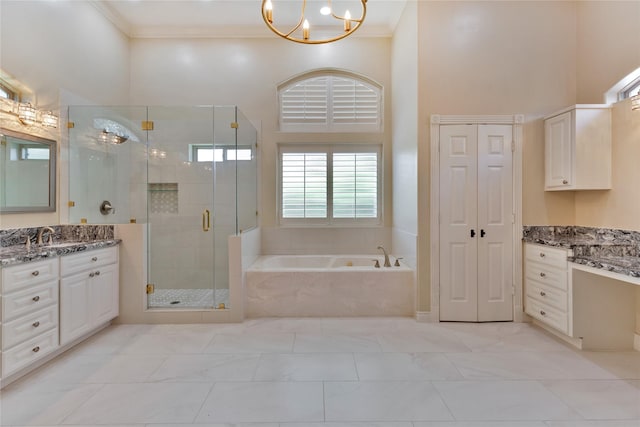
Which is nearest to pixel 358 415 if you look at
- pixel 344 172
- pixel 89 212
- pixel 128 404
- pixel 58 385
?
pixel 128 404

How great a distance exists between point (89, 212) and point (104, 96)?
4.96ft

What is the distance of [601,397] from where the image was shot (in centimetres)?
182

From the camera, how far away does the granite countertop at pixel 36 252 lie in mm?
1918

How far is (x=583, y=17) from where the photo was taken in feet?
9.64

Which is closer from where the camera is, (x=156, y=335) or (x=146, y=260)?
(x=156, y=335)

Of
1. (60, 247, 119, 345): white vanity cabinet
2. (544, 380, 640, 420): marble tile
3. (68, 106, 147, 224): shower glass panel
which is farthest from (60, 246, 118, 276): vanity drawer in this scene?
(544, 380, 640, 420): marble tile

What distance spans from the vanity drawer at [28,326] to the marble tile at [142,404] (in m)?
0.67

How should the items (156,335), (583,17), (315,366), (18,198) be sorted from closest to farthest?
(315,366) → (18,198) → (156,335) → (583,17)

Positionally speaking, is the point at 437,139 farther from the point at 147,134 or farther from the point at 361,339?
the point at 147,134

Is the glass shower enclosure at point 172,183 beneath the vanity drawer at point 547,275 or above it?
Answer: above

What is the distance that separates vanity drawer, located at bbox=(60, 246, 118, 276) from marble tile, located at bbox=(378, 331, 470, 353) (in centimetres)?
264

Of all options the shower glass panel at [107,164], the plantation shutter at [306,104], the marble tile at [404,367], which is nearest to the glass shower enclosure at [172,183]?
the shower glass panel at [107,164]

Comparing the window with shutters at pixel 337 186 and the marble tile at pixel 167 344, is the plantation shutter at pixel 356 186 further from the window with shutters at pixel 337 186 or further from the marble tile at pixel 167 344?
the marble tile at pixel 167 344

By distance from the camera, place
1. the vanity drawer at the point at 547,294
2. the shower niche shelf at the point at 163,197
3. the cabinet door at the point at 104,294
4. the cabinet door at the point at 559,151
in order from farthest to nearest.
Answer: the shower niche shelf at the point at 163,197
the cabinet door at the point at 559,151
the cabinet door at the point at 104,294
the vanity drawer at the point at 547,294
